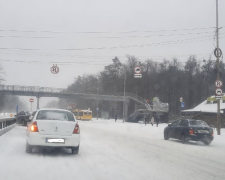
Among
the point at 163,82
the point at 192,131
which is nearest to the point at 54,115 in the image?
the point at 192,131

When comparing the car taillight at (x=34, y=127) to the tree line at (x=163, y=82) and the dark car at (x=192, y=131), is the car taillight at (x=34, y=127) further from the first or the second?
the tree line at (x=163, y=82)

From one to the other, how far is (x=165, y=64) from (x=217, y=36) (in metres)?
68.9

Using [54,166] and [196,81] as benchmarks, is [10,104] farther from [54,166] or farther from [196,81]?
[54,166]

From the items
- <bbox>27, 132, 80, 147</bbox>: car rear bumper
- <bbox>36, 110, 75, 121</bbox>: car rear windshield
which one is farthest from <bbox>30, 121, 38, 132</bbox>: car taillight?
<bbox>36, 110, 75, 121</bbox>: car rear windshield

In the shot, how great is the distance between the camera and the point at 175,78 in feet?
313

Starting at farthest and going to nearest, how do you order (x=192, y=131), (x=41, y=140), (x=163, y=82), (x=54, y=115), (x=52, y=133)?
(x=163, y=82), (x=192, y=131), (x=54, y=115), (x=52, y=133), (x=41, y=140)

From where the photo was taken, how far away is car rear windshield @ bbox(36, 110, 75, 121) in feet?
38.9

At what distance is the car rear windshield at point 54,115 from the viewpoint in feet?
38.9

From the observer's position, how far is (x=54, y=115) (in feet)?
39.5

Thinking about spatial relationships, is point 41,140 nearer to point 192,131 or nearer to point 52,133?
point 52,133

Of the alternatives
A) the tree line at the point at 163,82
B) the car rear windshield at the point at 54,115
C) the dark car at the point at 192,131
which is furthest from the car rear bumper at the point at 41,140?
the tree line at the point at 163,82

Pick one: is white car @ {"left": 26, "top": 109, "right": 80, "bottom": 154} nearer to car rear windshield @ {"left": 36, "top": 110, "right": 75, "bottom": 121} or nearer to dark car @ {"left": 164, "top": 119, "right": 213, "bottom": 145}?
car rear windshield @ {"left": 36, "top": 110, "right": 75, "bottom": 121}

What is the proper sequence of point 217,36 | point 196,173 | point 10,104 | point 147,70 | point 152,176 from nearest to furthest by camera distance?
point 152,176, point 196,173, point 217,36, point 147,70, point 10,104

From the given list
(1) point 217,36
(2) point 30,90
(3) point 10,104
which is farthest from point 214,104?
(3) point 10,104
